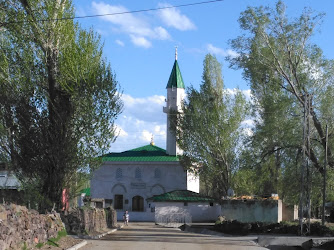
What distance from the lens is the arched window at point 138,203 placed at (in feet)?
203

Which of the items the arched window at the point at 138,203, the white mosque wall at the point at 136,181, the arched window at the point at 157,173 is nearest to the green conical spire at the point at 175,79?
the white mosque wall at the point at 136,181

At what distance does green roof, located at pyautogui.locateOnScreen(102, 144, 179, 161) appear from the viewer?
2460 inches

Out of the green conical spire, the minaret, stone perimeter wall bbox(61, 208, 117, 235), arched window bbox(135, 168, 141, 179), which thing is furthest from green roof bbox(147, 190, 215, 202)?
stone perimeter wall bbox(61, 208, 117, 235)

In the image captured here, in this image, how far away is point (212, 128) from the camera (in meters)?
50.8

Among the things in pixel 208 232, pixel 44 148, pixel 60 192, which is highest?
pixel 44 148

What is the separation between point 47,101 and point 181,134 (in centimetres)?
2961

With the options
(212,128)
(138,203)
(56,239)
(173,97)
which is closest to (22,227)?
(56,239)

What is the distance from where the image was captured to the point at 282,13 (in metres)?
30.7

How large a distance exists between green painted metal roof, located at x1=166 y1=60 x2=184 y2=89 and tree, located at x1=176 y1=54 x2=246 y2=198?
989 centimetres

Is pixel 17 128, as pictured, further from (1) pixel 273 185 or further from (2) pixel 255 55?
(1) pixel 273 185

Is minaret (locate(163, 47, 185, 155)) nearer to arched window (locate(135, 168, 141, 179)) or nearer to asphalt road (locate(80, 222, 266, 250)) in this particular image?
arched window (locate(135, 168, 141, 179))

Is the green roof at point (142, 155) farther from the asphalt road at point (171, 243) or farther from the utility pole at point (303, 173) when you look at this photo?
the asphalt road at point (171, 243)

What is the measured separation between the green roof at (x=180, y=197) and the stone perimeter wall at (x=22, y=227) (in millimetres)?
36157

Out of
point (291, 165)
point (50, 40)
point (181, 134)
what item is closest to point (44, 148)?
point (50, 40)
